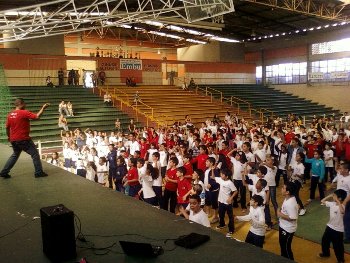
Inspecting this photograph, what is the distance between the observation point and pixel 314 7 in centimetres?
1988

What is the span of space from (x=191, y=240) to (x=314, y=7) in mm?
19911

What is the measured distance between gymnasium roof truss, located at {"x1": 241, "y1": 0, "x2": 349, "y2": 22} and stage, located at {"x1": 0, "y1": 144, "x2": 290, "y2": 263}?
15.7m

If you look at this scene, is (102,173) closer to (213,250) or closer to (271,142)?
(271,142)

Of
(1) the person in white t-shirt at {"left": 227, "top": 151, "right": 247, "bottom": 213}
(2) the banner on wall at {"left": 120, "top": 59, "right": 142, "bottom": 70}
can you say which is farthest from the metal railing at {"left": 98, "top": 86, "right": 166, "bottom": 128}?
(1) the person in white t-shirt at {"left": 227, "top": 151, "right": 247, "bottom": 213}

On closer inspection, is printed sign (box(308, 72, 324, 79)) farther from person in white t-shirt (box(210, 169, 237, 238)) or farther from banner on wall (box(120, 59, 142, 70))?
person in white t-shirt (box(210, 169, 237, 238))

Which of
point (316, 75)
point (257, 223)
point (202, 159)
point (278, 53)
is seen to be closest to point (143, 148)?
point (202, 159)

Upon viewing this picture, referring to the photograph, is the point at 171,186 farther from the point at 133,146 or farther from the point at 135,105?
the point at 135,105

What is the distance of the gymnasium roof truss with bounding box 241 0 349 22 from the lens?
61.1 feet

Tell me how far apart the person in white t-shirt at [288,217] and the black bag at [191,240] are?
2.00m

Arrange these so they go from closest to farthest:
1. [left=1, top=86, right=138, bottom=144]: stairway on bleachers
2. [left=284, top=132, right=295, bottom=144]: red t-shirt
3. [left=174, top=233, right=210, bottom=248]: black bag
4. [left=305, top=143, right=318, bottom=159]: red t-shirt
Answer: [left=174, top=233, right=210, bottom=248]: black bag, [left=305, top=143, right=318, bottom=159]: red t-shirt, [left=284, top=132, right=295, bottom=144]: red t-shirt, [left=1, top=86, right=138, bottom=144]: stairway on bleachers

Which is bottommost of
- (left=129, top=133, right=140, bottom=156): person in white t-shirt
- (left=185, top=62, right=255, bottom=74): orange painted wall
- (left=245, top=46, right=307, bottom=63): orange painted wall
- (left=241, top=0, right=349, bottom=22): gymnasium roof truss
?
(left=129, top=133, right=140, bottom=156): person in white t-shirt

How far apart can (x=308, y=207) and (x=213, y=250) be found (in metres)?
5.73

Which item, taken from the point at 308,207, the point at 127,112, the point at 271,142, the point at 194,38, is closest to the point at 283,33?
the point at 194,38

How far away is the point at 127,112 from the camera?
809 inches
